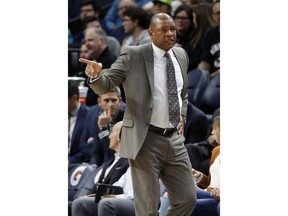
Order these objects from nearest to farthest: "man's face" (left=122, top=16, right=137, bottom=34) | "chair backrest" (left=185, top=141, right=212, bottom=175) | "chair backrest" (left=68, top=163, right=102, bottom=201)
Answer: "chair backrest" (left=185, top=141, right=212, bottom=175)
"chair backrest" (left=68, top=163, right=102, bottom=201)
"man's face" (left=122, top=16, right=137, bottom=34)

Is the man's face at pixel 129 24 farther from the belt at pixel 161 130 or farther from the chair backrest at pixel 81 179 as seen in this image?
the belt at pixel 161 130

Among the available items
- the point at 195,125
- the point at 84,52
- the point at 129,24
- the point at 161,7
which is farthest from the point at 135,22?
the point at 195,125

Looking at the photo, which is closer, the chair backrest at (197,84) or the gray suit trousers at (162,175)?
the gray suit trousers at (162,175)

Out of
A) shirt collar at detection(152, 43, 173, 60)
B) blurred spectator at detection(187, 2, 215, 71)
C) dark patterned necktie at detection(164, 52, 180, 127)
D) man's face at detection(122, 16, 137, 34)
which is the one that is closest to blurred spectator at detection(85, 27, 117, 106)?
man's face at detection(122, 16, 137, 34)

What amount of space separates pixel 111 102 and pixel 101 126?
0.35 meters

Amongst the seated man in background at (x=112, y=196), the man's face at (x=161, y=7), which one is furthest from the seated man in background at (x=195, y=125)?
the man's face at (x=161, y=7)

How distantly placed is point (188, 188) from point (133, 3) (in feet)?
17.3

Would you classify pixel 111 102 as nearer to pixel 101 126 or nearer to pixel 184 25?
pixel 101 126

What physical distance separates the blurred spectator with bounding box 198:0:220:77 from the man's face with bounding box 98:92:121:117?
1.19 meters

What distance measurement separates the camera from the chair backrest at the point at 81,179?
7.75 meters

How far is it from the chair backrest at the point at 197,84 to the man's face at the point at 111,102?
2.77 ft

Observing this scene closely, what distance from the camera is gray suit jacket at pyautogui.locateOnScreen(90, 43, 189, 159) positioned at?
5.46m

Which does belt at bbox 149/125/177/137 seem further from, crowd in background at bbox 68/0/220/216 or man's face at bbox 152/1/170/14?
man's face at bbox 152/1/170/14
